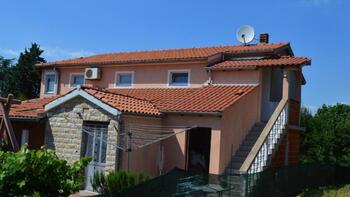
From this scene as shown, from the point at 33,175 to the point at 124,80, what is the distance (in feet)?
47.4

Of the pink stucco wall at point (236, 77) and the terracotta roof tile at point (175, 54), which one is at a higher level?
the terracotta roof tile at point (175, 54)

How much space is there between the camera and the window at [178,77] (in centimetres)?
2036

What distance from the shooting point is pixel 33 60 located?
3934 centimetres

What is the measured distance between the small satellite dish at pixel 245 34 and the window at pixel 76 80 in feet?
26.2

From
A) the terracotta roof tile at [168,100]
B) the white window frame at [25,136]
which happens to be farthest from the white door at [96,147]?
the white window frame at [25,136]

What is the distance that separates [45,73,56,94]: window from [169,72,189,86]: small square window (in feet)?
23.9

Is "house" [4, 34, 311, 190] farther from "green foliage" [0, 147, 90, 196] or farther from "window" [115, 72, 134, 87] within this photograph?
"green foliage" [0, 147, 90, 196]

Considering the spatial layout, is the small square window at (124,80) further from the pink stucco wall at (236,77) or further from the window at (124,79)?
the pink stucco wall at (236,77)

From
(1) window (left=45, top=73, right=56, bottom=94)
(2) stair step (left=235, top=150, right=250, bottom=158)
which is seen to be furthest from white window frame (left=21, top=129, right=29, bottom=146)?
(2) stair step (left=235, top=150, right=250, bottom=158)

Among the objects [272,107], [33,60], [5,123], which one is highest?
[33,60]

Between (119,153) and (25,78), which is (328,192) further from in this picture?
(25,78)

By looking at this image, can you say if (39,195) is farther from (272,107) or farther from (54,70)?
(54,70)

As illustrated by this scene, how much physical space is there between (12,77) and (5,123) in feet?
86.8

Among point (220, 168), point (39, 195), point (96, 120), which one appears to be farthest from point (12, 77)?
point (39, 195)
